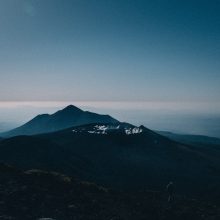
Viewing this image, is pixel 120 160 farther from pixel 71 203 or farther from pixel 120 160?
pixel 71 203

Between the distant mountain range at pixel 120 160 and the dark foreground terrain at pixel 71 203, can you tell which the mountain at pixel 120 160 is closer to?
the distant mountain range at pixel 120 160

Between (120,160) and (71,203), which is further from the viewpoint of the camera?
(120,160)

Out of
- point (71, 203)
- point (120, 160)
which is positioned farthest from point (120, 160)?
point (71, 203)

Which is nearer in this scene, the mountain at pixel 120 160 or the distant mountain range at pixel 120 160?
the mountain at pixel 120 160

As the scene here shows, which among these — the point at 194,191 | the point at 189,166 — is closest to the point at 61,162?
the point at 194,191

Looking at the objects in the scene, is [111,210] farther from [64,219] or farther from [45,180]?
[45,180]

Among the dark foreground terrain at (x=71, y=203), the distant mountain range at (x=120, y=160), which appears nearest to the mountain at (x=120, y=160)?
the distant mountain range at (x=120, y=160)
